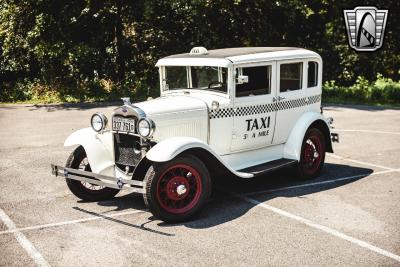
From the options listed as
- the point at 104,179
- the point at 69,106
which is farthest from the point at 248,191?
the point at 69,106

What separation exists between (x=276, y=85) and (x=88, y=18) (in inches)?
603

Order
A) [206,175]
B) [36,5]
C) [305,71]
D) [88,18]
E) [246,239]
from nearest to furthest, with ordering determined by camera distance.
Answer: [246,239] → [206,175] → [305,71] → [36,5] → [88,18]

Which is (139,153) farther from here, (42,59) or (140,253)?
(42,59)

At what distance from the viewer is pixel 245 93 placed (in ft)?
22.7

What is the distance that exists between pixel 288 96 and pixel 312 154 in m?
1.16

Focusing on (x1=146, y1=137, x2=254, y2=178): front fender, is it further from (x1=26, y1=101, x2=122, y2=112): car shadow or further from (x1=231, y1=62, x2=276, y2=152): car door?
(x1=26, y1=101, x2=122, y2=112): car shadow

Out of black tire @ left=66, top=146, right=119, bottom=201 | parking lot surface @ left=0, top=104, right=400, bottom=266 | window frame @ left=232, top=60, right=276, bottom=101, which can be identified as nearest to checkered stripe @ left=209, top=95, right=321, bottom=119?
window frame @ left=232, top=60, right=276, bottom=101

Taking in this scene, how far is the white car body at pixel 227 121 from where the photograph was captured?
619 cm

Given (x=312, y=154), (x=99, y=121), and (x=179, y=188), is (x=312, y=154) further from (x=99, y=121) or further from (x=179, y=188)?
(x=99, y=121)

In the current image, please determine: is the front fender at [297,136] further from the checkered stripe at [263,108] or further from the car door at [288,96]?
the checkered stripe at [263,108]

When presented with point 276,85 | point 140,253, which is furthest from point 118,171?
point 276,85

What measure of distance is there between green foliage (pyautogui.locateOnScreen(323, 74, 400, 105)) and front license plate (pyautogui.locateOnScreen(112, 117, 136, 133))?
15.4 metres

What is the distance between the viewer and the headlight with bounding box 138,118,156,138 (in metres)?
5.89

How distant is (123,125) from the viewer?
6.31 m
